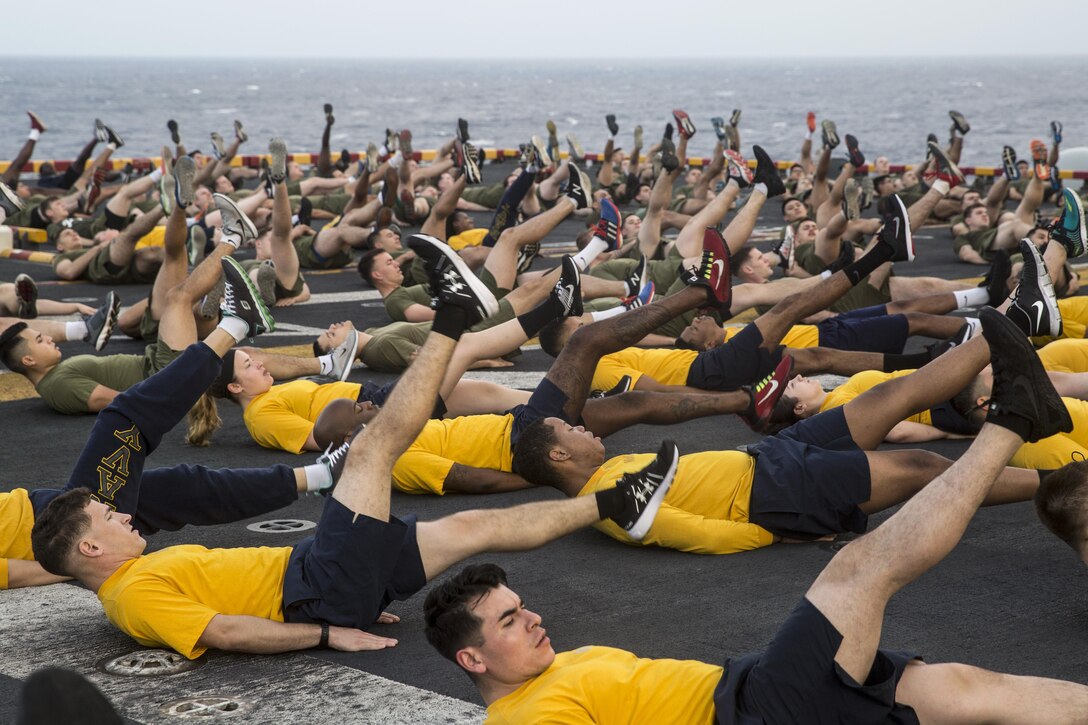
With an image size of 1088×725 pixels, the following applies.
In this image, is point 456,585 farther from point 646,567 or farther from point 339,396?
point 339,396

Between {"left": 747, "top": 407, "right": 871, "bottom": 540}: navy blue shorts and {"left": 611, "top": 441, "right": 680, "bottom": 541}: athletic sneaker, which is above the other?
{"left": 611, "top": 441, "right": 680, "bottom": 541}: athletic sneaker

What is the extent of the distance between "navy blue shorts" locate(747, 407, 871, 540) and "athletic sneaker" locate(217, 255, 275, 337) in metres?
2.67

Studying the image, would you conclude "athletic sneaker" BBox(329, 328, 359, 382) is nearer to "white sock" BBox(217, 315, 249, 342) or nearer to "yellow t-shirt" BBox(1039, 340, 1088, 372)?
"white sock" BBox(217, 315, 249, 342)

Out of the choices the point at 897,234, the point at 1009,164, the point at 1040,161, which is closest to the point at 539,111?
the point at 1009,164

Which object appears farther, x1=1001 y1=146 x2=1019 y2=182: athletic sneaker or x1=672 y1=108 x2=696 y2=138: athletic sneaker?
x1=672 y1=108 x2=696 y2=138: athletic sneaker

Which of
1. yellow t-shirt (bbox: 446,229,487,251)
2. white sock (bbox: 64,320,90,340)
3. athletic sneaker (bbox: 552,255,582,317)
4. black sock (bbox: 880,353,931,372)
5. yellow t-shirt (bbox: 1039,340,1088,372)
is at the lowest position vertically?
white sock (bbox: 64,320,90,340)

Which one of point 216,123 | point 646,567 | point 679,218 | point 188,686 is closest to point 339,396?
point 646,567

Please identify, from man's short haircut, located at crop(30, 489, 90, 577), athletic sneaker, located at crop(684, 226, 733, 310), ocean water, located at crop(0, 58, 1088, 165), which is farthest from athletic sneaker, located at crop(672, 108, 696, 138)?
ocean water, located at crop(0, 58, 1088, 165)

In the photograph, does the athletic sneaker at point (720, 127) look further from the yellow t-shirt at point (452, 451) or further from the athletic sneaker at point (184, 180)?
the yellow t-shirt at point (452, 451)

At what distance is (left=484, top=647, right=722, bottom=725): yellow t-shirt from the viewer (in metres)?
3.70

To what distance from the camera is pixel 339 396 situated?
7824 mm

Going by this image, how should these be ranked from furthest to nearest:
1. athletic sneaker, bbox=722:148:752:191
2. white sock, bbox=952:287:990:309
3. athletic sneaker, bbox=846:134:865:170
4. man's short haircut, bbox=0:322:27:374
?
1. athletic sneaker, bbox=846:134:865:170
2. athletic sneaker, bbox=722:148:752:191
3. white sock, bbox=952:287:990:309
4. man's short haircut, bbox=0:322:27:374

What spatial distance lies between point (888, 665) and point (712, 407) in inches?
141

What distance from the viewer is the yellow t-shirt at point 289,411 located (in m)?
7.74
